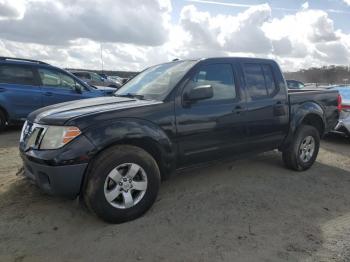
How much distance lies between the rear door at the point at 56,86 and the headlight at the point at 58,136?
18.8ft

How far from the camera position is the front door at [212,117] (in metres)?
4.36

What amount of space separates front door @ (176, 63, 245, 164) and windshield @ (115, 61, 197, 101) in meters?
0.20

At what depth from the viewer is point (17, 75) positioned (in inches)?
348

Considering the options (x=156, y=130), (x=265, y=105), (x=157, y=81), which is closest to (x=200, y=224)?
(x=156, y=130)

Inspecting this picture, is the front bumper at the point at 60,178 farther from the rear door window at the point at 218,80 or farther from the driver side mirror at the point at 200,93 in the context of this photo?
the rear door window at the point at 218,80

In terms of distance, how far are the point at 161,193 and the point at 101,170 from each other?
4.46 ft

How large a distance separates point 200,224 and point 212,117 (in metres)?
1.34

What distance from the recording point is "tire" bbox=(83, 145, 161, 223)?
3.64 meters

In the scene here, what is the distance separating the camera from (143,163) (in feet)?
12.8

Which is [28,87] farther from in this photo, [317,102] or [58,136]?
[317,102]

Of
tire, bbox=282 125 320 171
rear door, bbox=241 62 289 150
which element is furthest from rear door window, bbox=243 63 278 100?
tire, bbox=282 125 320 171

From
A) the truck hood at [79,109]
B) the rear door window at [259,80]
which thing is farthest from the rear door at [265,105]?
the truck hood at [79,109]

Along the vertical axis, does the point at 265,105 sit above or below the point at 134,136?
above

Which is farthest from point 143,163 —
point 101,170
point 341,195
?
point 341,195
